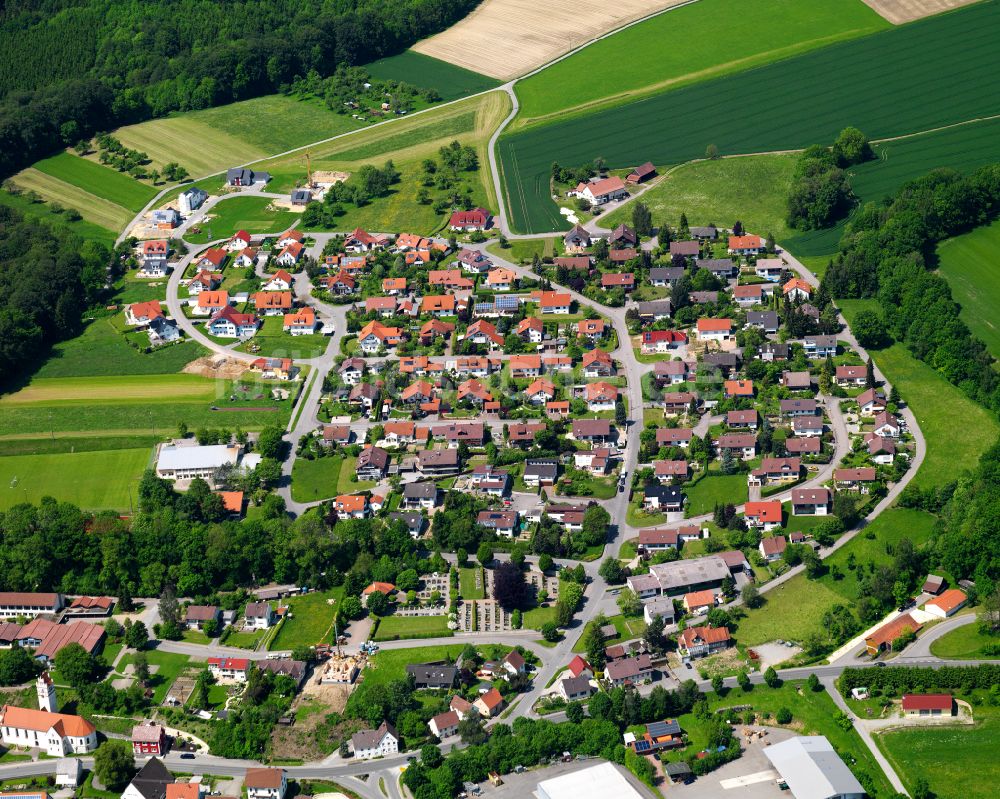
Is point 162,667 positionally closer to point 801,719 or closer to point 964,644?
point 801,719

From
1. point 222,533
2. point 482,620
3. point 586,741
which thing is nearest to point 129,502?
point 222,533

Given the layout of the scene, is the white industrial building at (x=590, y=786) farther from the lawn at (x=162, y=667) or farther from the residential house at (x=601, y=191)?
the residential house at (x=601, y=191)

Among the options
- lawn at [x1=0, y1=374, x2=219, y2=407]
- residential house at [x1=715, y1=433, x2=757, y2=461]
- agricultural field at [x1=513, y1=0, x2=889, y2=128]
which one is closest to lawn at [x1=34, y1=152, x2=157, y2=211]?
lawn at [x1=0, y1=374, x2=219, y2=407]

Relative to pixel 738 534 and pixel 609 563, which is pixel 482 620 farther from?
pixel 738 534

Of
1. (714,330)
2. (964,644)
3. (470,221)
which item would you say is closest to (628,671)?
(964,644)

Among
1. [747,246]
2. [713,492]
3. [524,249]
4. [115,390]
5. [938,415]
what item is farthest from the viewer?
[524,249]

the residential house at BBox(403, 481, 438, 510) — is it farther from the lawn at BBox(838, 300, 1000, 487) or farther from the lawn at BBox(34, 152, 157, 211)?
the lawn at BBox(34, 152, 157, 211)
